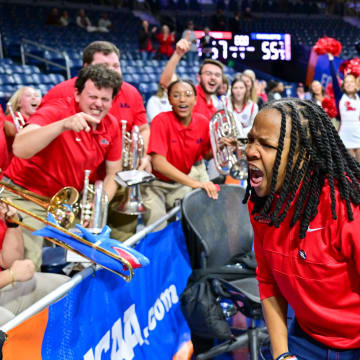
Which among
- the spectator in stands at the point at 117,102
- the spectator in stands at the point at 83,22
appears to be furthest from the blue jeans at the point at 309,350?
the spectator in stands at the point at 83,22

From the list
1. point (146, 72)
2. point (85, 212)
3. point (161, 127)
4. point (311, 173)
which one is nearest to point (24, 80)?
point (146, 72)

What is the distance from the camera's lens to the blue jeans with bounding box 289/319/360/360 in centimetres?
175

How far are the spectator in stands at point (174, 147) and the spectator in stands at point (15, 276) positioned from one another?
1.25 metres

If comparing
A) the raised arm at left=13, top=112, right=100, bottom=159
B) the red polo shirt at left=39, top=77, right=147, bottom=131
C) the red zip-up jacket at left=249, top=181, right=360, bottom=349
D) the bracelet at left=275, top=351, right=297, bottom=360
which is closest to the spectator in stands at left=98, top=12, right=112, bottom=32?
the red polo shirt at left=39, top=77, right=147, bottom=131

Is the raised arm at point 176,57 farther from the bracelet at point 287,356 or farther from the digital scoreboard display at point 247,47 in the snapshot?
the bracelet at point 287,356

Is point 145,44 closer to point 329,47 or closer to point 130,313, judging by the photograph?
point 329,47

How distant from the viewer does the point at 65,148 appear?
9.98 feet

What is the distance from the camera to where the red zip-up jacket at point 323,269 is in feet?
5.34

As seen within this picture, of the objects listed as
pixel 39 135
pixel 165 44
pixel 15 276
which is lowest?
pixel 165 44

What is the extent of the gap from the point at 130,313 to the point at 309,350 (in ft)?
3.56

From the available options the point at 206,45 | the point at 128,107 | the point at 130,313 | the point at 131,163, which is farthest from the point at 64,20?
the point at 130,313

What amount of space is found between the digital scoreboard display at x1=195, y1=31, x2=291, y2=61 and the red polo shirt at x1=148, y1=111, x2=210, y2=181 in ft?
9.00

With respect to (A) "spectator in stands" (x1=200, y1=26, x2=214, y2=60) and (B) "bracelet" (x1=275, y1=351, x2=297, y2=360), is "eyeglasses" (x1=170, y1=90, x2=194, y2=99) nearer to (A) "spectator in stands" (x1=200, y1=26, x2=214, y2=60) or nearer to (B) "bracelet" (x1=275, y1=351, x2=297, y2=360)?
(B) "bracelet" (x1=275, y1=351, x2=297, y2=360)

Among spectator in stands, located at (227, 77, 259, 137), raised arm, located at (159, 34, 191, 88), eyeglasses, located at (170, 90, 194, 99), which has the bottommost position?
spectator in stands, located at (227, 77, 259, 137)
